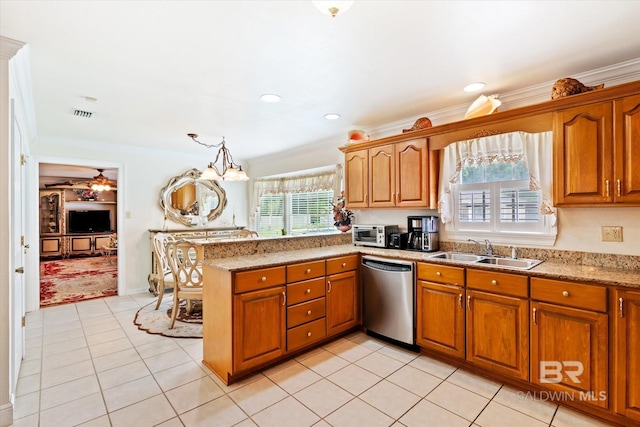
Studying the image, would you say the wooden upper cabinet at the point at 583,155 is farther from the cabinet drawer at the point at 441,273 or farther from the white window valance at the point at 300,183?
the white window valance at the point at 300,183

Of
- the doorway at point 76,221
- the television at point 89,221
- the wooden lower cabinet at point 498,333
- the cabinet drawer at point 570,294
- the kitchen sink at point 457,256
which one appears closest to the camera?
the cabinet drawer at point 570,294

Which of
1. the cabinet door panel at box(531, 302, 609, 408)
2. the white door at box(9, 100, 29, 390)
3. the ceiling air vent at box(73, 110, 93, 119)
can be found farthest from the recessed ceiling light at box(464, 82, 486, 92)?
the ceiling air vent at box(73, 110, 93, 119)

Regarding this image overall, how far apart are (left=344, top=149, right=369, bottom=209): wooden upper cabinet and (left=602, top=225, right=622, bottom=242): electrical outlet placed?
2086mm

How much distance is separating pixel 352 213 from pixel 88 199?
9.47 metres

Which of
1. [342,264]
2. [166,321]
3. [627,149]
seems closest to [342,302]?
[342,264]

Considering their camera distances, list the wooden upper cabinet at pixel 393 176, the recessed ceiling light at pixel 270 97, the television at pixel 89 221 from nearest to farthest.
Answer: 1. the recessed ceiling light at pixel 270 97
2. the wooden upper cabinet at pixel 393 176
3. the television at pixel 89 221

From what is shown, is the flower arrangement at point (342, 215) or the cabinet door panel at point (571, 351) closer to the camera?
the cabinet door panel at point (571, 351)

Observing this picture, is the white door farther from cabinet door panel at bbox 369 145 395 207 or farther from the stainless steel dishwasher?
cabinet door panel at bbox 369 145 395 207

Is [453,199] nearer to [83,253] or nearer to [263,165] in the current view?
[263,165]

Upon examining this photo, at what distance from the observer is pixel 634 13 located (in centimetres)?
171

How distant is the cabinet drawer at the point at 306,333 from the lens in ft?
8.83

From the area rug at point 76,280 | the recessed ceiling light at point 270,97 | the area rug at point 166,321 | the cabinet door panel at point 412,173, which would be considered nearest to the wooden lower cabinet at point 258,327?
the area rug at point 166,321

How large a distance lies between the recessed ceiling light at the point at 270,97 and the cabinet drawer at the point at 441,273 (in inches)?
79.9

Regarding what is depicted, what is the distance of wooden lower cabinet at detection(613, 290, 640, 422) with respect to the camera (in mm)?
1819
